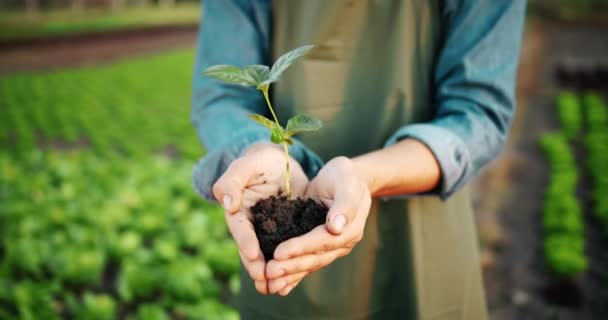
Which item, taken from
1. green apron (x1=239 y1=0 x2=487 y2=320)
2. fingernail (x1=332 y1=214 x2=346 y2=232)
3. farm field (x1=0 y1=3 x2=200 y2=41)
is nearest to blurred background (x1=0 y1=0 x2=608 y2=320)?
green apron (x1=239 y1=0 x2=487 y2=320)

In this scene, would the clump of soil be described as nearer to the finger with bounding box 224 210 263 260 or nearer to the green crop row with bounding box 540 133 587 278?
the finger with bounding box 224 210 263 260

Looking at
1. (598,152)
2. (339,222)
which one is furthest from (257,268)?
(598,152)

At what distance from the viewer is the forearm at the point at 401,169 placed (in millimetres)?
1072

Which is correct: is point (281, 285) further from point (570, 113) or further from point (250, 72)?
point (570, 113)

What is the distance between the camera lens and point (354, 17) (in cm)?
126

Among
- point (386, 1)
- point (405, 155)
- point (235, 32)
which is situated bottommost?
point (405, 155)

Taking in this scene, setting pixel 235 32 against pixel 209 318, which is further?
pixel 209 318

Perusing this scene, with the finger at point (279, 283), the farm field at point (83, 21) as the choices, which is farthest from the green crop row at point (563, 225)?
the farm field at point (83, 21)

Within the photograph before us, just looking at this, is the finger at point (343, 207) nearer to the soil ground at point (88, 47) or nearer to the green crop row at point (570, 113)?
the green crop row at point (570, 113)

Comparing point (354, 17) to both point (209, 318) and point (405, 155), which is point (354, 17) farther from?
point (209, 318)

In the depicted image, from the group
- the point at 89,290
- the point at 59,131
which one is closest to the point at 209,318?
the point at 89,290

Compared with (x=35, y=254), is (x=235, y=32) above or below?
above

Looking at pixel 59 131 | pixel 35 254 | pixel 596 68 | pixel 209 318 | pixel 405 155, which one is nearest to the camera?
pixel 405 155

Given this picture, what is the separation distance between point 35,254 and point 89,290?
1.24 ft
